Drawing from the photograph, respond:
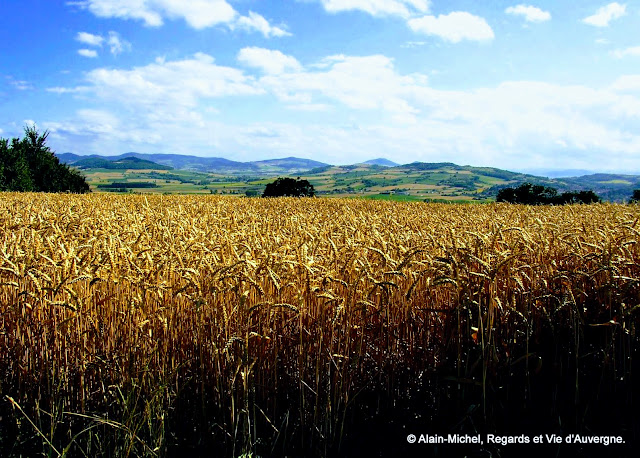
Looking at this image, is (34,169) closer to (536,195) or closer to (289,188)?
(289,188)

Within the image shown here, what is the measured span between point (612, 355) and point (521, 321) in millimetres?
710

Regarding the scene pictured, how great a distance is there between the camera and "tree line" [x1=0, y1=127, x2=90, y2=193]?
47.7 m

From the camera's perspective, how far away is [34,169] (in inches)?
2142

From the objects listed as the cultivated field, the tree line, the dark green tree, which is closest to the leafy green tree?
the dark green tree

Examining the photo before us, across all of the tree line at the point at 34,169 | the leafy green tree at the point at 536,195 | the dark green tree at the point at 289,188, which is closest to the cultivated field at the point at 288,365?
the leafy green tree at the point at 536,195

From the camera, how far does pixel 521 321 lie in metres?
4.10

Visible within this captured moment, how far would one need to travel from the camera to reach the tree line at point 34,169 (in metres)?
47.7

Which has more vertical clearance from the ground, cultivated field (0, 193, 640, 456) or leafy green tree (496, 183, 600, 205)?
leafy green tree (496, 183, 600, 205)

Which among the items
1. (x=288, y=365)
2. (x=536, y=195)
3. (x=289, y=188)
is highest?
(x=289, y=188)

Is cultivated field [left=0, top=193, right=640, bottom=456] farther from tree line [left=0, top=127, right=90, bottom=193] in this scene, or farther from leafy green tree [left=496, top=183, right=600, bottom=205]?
tree line [left=0, top=127, right=90, bottom=193]

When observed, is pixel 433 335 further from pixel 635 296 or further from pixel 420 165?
pixel 420 165

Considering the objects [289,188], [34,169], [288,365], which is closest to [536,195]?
[289,188]

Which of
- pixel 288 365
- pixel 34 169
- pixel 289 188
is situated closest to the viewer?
pixel 288 365

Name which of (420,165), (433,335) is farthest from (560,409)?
(420,165)
